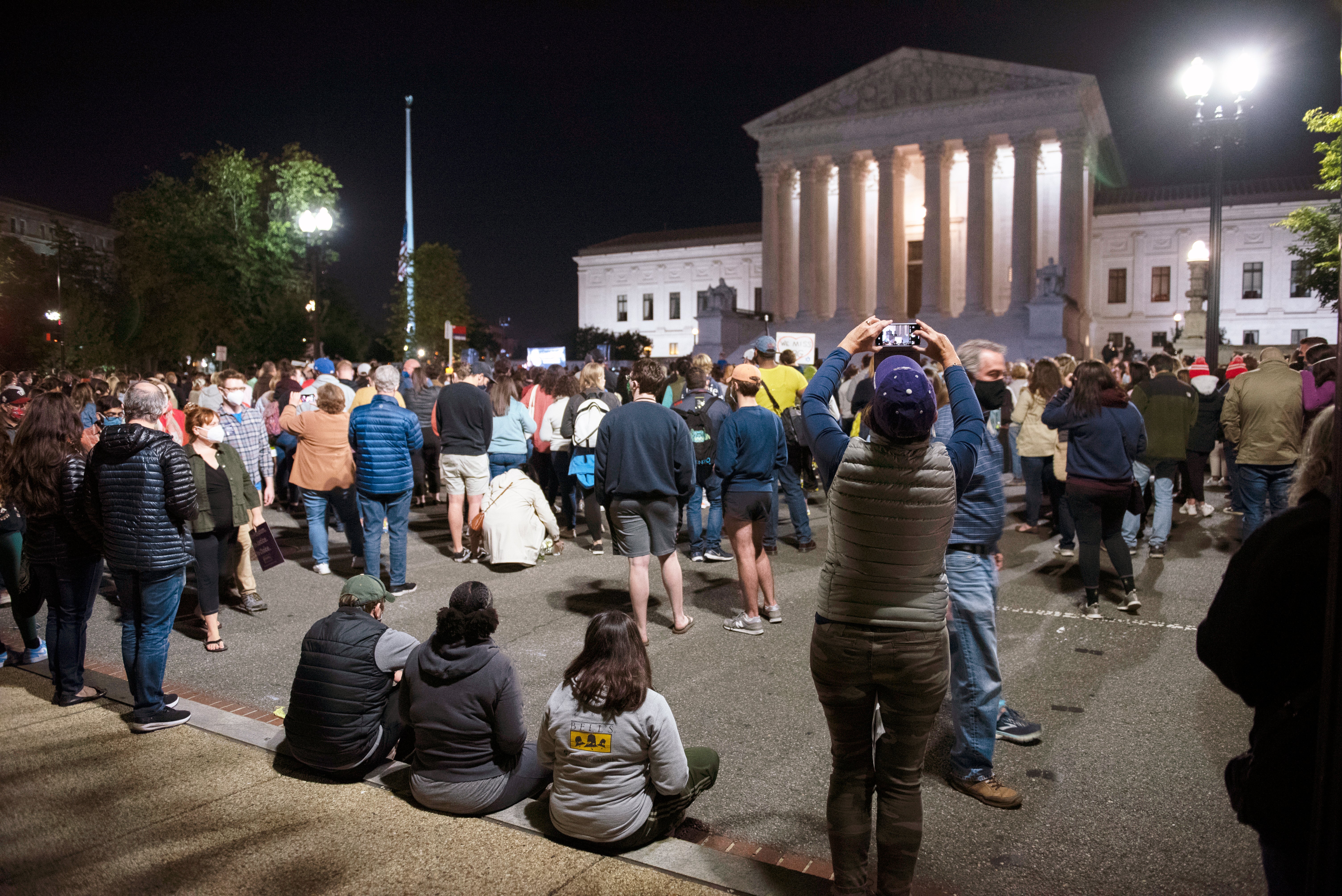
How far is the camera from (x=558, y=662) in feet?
20.7

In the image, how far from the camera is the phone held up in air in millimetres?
3475

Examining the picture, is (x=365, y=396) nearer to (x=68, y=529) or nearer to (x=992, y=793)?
(x=68, y=529)

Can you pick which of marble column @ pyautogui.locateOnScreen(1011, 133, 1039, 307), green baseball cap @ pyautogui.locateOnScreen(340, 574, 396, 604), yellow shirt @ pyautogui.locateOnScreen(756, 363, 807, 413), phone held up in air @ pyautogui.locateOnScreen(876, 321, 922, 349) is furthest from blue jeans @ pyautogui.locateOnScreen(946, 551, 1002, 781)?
marble column @ pyautogui.locateOnScreen(1011, 133, 1039, 307)

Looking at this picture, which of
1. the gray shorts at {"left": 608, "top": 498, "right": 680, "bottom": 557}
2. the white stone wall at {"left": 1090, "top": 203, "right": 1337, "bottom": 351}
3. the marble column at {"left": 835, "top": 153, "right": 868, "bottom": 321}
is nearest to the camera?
the gray shorts at {"left": 608, "top": 498, "right": 680, "bottom": 557}

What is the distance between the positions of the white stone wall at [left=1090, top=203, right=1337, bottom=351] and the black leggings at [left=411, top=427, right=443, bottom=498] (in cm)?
5656

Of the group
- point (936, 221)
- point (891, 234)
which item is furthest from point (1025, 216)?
point (891, 234)

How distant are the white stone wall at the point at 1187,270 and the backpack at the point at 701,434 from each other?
5806cm

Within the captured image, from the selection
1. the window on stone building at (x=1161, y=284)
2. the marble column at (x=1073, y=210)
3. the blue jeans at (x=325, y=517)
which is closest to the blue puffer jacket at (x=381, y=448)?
the blue jeans at (x=325, y=517)

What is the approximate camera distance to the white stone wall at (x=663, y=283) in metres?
73.5

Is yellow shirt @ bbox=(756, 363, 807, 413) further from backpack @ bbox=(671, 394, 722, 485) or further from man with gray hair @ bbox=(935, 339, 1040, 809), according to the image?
man with gray hair @ bbox=(935, 339, 1040, 809)

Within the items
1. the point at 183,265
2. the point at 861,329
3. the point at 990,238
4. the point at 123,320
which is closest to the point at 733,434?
the point at 861,329

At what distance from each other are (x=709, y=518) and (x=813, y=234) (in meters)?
46.5

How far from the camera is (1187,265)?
55719 millimetres

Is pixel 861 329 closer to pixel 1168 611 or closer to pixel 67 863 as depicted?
pixel 67 863
